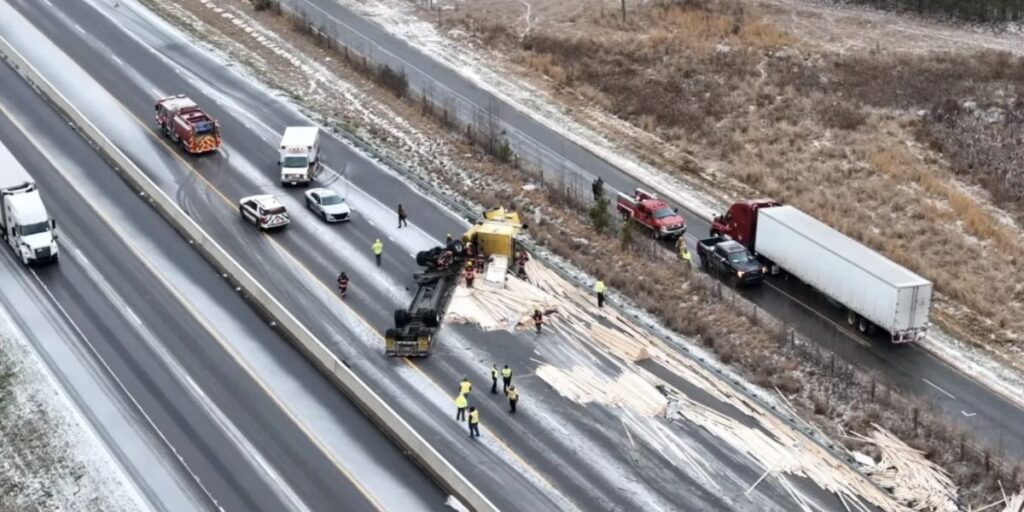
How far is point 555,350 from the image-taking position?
155 ft

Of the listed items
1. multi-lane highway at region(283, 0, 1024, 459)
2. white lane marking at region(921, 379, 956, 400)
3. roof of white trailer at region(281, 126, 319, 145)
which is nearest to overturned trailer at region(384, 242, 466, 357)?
roof of white trailer at region(281, 126, 319, 145)

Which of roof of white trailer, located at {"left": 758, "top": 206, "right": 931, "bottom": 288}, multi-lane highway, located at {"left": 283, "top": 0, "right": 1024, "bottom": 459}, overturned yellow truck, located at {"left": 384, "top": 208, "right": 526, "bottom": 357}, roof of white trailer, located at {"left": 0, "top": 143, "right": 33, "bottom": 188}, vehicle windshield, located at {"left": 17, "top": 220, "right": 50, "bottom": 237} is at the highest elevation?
roof of white trailer, located at {"left": 0, "top": 143, "right": 33, "bottom": 188}

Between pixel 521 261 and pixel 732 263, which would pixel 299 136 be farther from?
pixel 732 263

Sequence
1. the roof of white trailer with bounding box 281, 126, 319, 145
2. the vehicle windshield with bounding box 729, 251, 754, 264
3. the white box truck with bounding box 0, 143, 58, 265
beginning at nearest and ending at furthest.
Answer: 1. the white box truck with bounding box 0, 143, 58, 265
2. the vehicle windshield with bounding box 729, 251, 754, 264
3. the roof of white trailer with bounding box 281, 126, 319, 145

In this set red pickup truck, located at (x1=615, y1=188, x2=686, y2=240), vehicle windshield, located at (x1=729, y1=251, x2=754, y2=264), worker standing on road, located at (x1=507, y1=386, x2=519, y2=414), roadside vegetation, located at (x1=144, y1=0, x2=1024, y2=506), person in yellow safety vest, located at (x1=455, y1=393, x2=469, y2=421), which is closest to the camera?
person in yellow safety vest, located at (x1=455, y1=393, x2=469, y2=421)

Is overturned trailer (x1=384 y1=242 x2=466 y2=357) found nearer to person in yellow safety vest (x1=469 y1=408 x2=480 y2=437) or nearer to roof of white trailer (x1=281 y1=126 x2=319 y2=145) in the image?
person in yellow safety vest (x1=469 y1=408 x2=480 y2=437)

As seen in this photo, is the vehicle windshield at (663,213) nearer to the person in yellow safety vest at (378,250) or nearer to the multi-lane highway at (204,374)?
the person in yellow safety vest at (378,250)

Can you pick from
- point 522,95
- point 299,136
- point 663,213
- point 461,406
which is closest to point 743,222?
point 663,213

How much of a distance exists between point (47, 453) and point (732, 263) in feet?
95.2

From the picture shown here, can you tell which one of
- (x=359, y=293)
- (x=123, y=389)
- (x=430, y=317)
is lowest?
(x=359, y=293)

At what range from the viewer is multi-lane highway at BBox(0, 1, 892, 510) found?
3900cm

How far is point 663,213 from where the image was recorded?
59719mm

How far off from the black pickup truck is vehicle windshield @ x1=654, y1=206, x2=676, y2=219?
136 inches

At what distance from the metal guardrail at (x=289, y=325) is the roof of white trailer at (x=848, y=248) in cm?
2000
